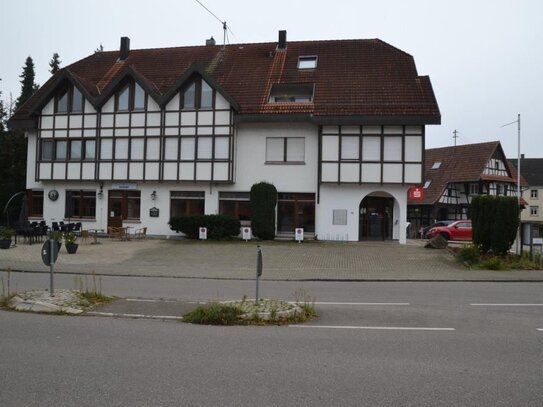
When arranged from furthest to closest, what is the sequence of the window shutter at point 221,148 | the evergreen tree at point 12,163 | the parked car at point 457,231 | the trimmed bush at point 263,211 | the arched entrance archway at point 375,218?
1. the evergreen tree at point 12,163
2. the parked car at point 457,231
3. the arched entrance archway at point 375,218
4. the window shutter at point 221,148
5. the trimmed bush at point 263,211

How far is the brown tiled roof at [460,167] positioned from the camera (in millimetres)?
43219

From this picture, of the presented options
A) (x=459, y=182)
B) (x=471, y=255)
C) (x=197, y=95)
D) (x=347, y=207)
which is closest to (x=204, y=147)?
(x=197, y=95)

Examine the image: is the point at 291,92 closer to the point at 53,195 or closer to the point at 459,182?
the point at 53,195

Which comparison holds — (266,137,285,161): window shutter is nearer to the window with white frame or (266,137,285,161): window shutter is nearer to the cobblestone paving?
the window with white frame

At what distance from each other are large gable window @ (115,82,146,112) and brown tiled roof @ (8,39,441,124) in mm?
691

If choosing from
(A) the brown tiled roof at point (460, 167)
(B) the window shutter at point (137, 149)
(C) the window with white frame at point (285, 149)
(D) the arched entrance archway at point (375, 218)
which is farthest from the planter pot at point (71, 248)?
(A) the brown tiled roof at point (460, 167)

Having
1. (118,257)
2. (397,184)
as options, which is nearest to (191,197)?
(118,257)

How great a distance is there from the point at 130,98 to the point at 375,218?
15.2 meters

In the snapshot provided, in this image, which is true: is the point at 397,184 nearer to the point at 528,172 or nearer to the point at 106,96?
the point at 106,96

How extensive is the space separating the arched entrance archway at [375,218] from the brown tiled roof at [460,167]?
51.1ft

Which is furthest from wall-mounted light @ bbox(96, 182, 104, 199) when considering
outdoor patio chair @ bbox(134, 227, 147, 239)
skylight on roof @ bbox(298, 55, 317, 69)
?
skylight on roof @ bbox(298, 55, 317, 69)

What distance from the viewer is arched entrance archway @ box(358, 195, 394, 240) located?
27945 millimetres

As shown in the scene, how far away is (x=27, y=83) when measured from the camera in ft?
155

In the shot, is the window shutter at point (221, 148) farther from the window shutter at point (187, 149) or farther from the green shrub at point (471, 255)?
the green shrub at point (471, 255)
